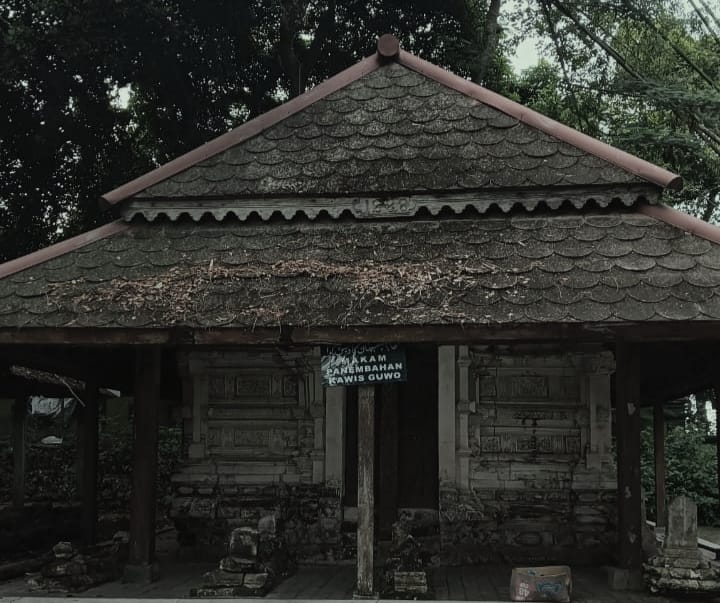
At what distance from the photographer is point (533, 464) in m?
8.52

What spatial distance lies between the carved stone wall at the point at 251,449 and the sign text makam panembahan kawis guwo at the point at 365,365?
2.53m

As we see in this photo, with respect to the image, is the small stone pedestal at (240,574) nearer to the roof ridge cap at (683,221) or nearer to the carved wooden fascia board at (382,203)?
the carved wooden fascia board at (382,203)

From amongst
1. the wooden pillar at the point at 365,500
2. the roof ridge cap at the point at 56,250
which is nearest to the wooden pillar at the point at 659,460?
the wooden pillar at the point at 365,500

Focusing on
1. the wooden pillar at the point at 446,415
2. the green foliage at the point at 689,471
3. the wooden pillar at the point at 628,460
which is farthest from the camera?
the green foliage at the point at 689,471

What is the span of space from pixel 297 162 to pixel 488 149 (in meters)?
1.87

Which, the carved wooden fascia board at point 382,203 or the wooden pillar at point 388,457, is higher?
the carved wooden fascia board at point 382,203

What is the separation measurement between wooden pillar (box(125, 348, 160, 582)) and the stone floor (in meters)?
0.19

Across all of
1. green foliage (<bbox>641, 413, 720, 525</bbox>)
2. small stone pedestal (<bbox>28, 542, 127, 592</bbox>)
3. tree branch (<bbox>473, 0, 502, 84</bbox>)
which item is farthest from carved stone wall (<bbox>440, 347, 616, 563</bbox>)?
tree branch (<bbox>473, 0, 502, 84</bbox>)

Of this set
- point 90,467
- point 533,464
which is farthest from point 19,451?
point 533,464

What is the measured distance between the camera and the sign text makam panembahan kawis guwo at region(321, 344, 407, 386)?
6195 mm

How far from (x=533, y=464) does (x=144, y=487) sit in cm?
412

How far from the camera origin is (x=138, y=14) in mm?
15203

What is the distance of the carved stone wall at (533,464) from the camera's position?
834cm

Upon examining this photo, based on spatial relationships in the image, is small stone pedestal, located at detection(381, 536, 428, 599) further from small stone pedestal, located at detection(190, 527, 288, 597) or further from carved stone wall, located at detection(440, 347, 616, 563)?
carved stone wall, located at detection(440, 347, 616, 563)
